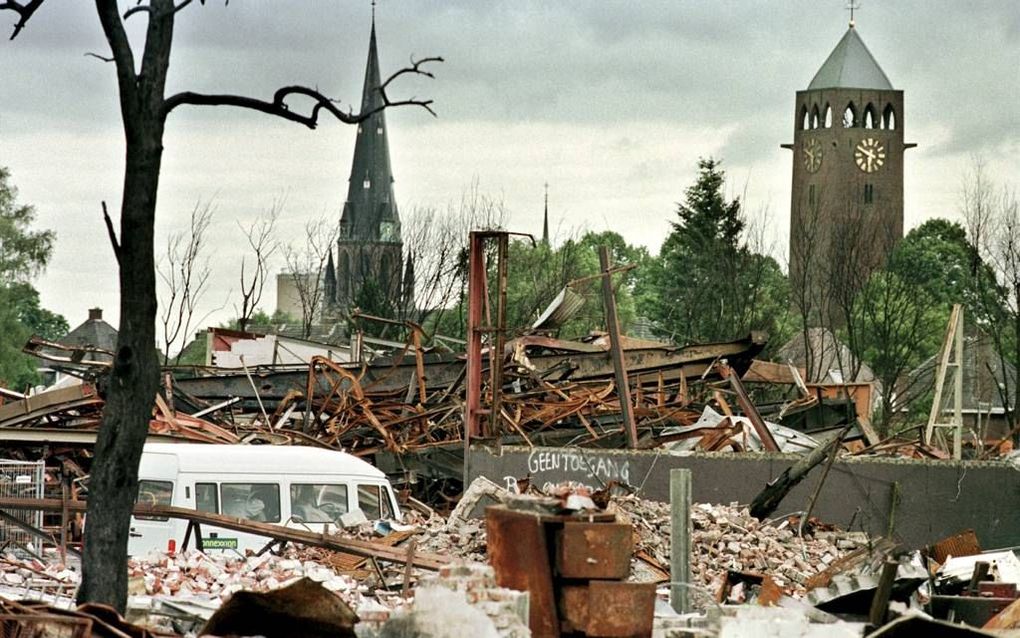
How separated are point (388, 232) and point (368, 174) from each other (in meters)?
45.9

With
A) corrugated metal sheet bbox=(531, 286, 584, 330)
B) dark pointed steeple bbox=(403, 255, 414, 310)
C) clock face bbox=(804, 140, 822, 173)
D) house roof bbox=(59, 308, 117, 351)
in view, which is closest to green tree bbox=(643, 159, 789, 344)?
dark pointed steeple bbox=(403, 255, 414, 310)

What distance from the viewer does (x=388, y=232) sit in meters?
73.8

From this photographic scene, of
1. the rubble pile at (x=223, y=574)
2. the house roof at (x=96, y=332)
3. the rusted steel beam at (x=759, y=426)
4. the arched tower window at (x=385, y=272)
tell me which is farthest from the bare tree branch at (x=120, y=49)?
the house roof at (x=96, y=332)

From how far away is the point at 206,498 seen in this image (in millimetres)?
18453

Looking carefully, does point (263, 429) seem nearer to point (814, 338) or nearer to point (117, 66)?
point (117, 66)

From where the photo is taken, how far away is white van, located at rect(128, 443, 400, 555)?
18406 millimetres

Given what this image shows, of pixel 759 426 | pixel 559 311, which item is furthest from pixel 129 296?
pixel 559 311

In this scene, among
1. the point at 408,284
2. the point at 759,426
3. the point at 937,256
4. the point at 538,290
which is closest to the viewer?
the point at 759,426

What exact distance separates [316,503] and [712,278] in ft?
146

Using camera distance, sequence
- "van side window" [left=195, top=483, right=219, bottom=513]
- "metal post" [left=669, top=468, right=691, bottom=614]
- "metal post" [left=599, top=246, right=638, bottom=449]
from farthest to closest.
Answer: "metal post" [left=599, top=246, right=638, bottom=449] → "van side window" [left=195, top=483, right=219, bottom=513] → "metal post" [left=669, top=468, right=691, bottom=614]

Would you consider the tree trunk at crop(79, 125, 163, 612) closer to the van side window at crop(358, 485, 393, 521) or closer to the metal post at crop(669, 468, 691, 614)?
the metal post at crop(669, 468, 691, 614)

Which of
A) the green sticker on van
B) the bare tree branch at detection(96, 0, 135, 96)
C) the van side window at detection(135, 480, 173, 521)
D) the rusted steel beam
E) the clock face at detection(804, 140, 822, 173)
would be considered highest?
the clock face at detection(804, 140, 822, 173)

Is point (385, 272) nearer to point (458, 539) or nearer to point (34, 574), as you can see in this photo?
point (458, 539)

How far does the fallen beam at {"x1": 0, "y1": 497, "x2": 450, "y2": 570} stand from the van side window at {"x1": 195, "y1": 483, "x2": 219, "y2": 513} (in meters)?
2.19
